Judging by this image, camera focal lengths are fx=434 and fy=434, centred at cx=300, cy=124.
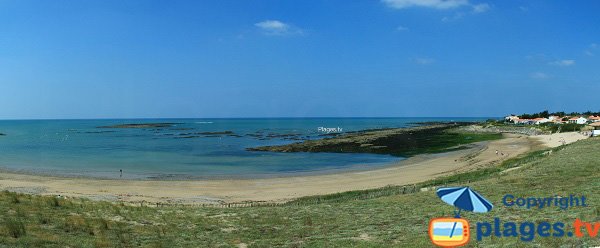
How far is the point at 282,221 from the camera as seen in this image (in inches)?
698

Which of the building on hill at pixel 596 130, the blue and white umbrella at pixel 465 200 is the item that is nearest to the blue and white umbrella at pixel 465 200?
the blue and white umbrella at pixel 465 200

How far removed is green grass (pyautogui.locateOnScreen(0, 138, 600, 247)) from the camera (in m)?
13.3

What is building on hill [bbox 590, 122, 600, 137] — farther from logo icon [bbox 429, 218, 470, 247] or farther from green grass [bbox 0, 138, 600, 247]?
logo icon [bbox 429, 218, 470, 247]

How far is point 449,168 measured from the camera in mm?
46562

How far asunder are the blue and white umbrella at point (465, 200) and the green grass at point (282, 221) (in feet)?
5.70

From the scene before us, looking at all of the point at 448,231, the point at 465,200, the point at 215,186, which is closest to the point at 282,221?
the point at 465,200

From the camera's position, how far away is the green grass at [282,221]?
522 inches

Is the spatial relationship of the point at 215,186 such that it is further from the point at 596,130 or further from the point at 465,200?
the point at 596,130

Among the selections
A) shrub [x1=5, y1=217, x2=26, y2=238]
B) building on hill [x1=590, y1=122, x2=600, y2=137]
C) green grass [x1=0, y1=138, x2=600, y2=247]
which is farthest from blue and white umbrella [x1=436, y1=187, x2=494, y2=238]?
building on hill [x1=590, y1=122, x2=600, y2=137]

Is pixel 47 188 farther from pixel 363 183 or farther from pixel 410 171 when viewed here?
pixel 410 171

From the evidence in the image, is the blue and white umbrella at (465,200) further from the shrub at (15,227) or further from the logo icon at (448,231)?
the shrub at (15,227)

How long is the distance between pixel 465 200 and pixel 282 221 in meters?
8.99

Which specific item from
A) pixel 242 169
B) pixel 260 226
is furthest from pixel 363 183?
pixel 260 226

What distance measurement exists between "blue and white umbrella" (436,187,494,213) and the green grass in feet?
5.70
